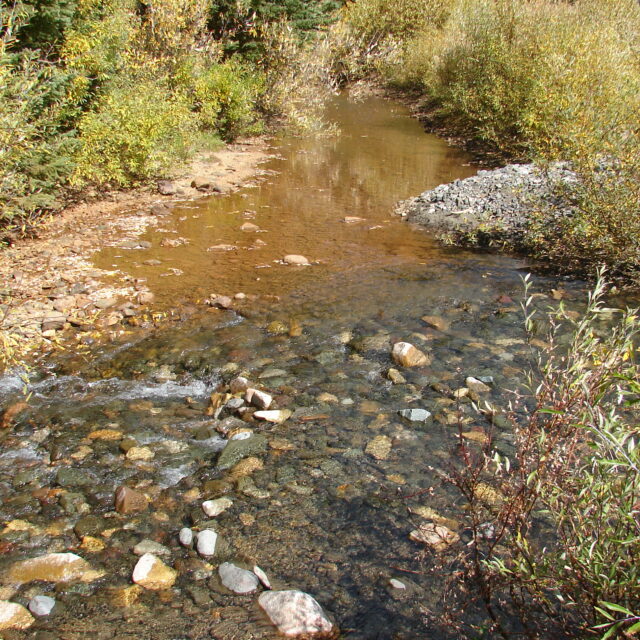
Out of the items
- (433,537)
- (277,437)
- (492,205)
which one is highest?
(492,205)

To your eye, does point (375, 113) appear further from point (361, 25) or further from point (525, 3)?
point (361, 25)

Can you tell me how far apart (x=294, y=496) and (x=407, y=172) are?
39.5ft

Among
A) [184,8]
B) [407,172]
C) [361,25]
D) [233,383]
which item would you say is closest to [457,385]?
[233,383]

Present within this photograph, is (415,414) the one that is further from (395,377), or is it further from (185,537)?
(185,537)

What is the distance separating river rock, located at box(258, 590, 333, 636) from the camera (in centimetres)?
312

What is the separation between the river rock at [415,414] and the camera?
512 centimetres

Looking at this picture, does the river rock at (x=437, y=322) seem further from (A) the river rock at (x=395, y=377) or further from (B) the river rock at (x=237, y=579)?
(B) the river rock at (x=237, y=579)

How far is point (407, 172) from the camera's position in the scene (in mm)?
14953

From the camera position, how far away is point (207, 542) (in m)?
3.74

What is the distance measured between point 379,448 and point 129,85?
10.2m

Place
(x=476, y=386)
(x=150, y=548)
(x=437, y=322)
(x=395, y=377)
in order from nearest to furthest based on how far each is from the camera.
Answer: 1. (x=150, y=548)
2. (x=476, y=386)
3. (x=395, y=377)
4. (x=437, y=322)

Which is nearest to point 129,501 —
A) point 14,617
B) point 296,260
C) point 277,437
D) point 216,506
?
point 216,506

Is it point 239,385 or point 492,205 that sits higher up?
point 492,205

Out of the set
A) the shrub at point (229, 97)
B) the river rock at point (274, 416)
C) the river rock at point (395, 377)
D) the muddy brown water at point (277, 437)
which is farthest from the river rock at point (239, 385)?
the shrub at point (229, 97)
